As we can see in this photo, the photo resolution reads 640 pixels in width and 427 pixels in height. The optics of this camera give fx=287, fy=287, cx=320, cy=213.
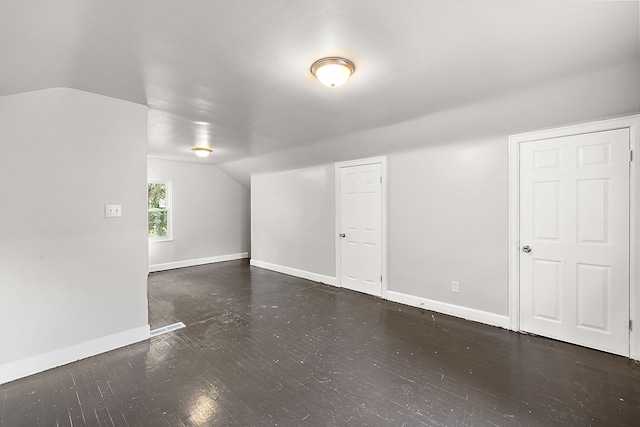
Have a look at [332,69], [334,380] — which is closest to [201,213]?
[334,380]

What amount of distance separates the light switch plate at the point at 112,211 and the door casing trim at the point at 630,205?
13.4 feet

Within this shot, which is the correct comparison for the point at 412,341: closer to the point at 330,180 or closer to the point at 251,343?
the point at 251,343

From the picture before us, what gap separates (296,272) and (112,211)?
3553 mm

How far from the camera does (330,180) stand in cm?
507

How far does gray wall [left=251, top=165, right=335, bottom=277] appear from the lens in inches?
204

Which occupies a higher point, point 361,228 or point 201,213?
point 201,213

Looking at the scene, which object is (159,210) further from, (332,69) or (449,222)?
(449,222)

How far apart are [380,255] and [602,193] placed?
99.8 inches

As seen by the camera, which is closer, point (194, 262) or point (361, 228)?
point (361, 228)

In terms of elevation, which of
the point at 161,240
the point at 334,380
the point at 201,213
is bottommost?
the point at 334,380

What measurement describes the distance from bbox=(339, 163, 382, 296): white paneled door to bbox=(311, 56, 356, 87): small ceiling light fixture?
93.1 inches

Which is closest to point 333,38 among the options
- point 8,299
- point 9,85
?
point 9,85

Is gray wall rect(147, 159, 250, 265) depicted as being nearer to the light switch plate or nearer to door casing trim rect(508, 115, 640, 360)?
the light switch plate

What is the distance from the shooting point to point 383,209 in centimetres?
429
